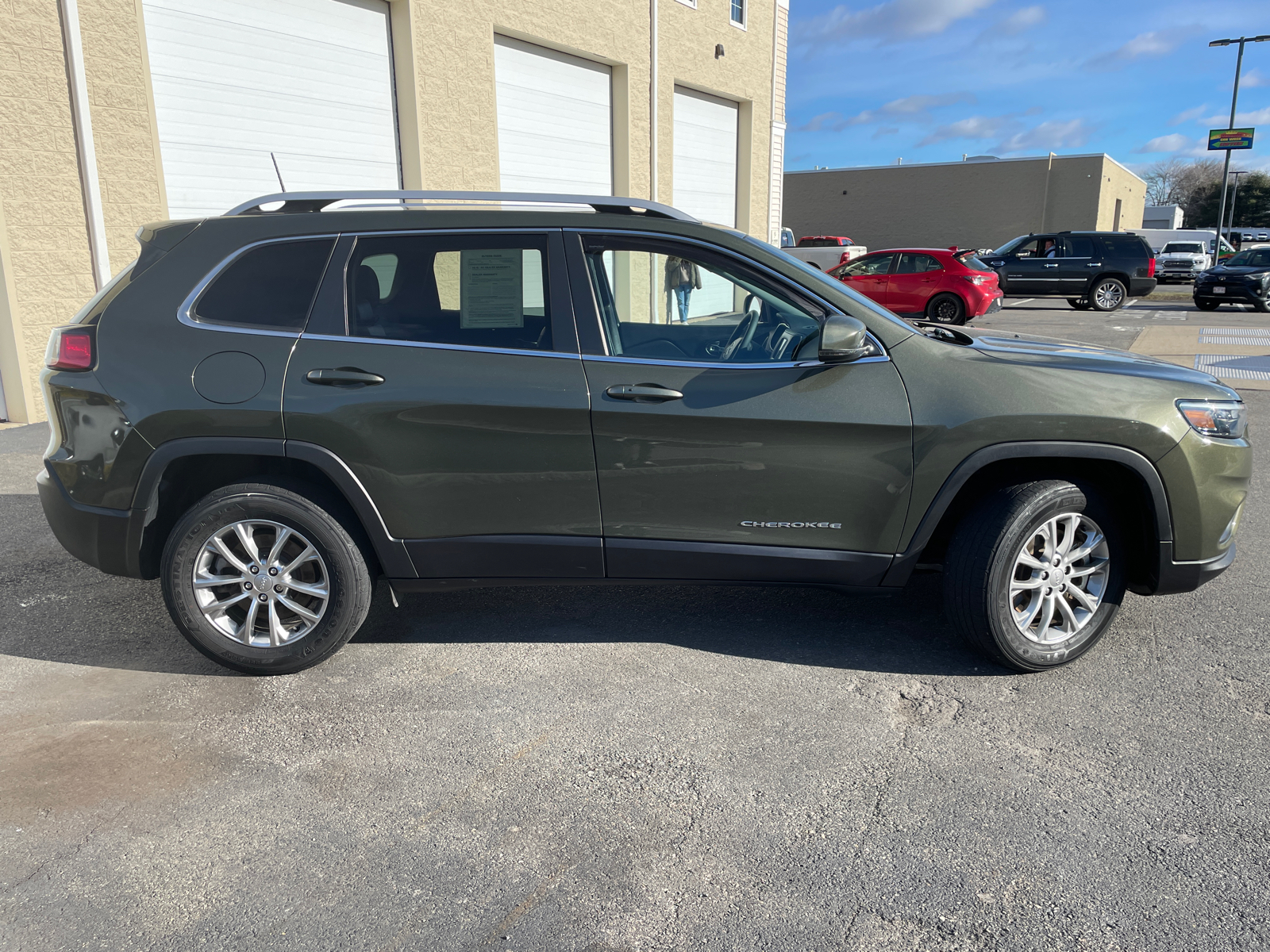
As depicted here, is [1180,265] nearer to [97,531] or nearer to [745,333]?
[745,333]

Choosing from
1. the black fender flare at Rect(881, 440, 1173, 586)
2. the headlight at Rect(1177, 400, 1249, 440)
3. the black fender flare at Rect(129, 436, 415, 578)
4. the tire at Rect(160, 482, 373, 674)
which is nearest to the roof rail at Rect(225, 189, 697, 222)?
the black fender flare at Rect(129, 436, 415, 578)

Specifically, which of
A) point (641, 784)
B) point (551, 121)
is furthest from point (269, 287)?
point (551, 121)

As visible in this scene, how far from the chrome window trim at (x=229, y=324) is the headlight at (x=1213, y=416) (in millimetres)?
3260

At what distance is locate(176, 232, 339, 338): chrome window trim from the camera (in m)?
3.45

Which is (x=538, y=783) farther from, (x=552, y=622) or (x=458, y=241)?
(x=458, y=241)

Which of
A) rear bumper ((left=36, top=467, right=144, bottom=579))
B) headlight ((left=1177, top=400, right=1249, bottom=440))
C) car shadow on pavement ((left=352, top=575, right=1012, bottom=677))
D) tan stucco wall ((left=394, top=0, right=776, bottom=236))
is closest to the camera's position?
headlight ((left=1177, top=400, right=1249, bottom=440))

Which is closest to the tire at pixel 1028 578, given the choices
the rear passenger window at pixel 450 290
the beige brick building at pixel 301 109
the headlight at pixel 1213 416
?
the headlight at pixel 1213 416

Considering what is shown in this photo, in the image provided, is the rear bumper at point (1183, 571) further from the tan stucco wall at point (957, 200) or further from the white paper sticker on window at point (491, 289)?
the tan stucco wall at point (957, 200)

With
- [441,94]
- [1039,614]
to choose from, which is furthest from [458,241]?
[441,94]

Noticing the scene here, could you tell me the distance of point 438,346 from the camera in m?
3.41

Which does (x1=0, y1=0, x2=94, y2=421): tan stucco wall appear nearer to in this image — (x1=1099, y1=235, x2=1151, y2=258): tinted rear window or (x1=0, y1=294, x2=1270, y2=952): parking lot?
(x1=0, y1=294, x2=1270, y2=952): parking lot

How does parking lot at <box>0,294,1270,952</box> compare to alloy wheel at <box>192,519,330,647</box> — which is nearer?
parking lot at <box>0,294,1270,952</box>

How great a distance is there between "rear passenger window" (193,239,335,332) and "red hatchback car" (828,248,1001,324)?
51.3 ft

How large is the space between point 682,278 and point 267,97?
7.85 metres
